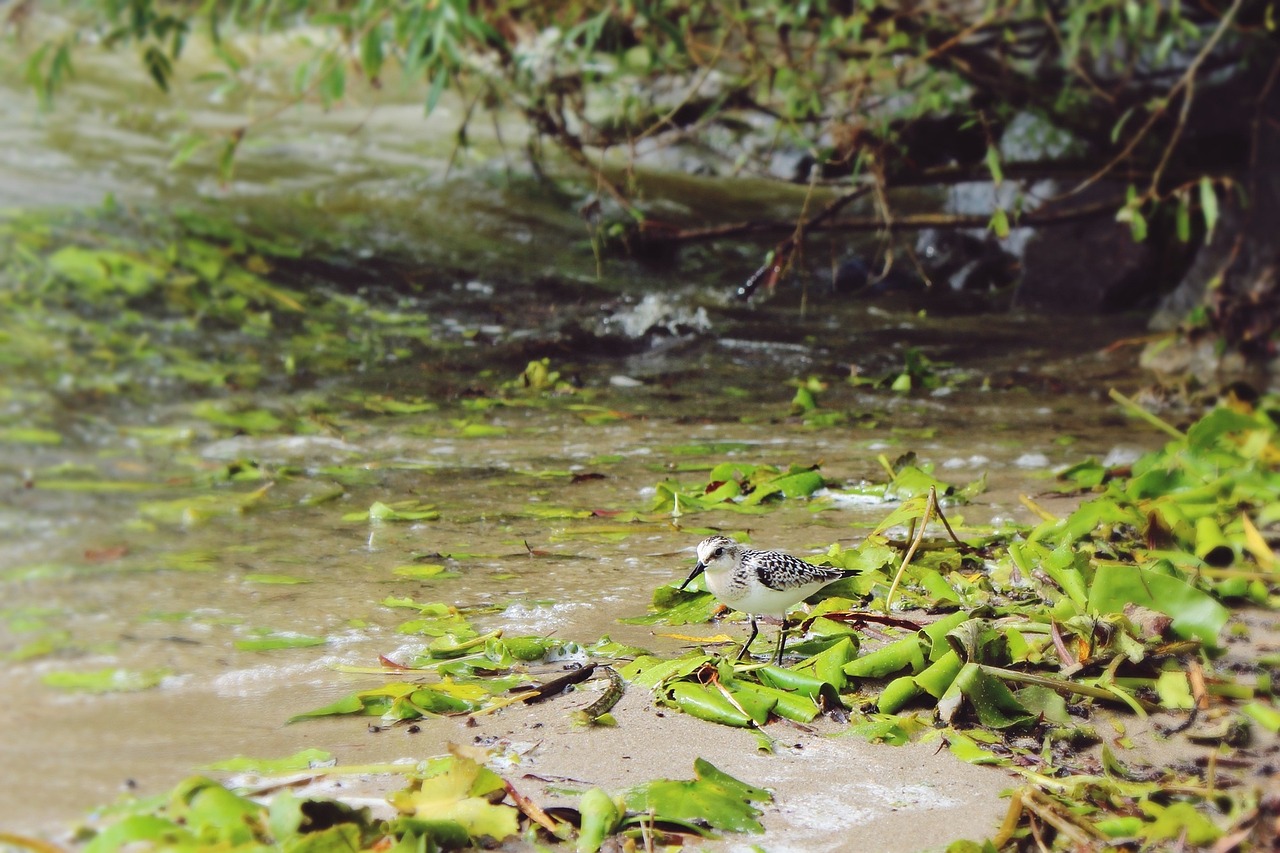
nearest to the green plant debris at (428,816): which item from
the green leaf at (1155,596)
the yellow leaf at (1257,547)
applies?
the green leaf at (1155,596)

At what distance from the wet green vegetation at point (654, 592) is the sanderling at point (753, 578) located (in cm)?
11

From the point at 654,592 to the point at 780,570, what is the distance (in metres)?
0.43

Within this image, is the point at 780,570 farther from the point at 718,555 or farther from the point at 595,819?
the point at 595,819

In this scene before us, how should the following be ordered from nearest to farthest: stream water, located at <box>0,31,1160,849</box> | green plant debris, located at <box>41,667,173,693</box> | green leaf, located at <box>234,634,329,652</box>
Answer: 1. stream water, located at <box>0,31,1160,849</box>
2. green plant debris, located at <box>41,667,173,693</box>
3. green leaf, located at <box>234,634,329,652</box>

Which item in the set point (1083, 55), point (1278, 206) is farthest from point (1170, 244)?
point (1083, 55)

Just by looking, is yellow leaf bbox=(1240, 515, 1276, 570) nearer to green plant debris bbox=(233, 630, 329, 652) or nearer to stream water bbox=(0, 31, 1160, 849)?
stream water bbox=(0, 31, 1160, 849)

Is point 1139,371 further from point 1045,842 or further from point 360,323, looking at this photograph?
point 1045,842

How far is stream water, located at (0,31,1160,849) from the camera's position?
1.87 meters

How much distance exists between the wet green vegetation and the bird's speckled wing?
14 centimetres

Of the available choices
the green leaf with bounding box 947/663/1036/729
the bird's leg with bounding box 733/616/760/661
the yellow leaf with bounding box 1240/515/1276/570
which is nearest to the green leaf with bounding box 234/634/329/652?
the bird's leg with bounding box 733/616/760/661

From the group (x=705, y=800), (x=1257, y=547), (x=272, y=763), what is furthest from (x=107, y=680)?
(x=1257, y=547)

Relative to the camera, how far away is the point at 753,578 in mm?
2076

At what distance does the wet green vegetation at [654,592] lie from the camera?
160 centimetres

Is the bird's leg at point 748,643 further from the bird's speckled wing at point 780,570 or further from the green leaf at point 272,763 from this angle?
the green leaf at point 272,763
